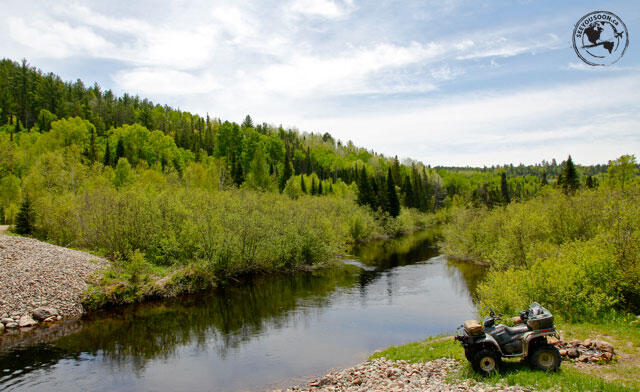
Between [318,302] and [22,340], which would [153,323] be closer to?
[22,340]

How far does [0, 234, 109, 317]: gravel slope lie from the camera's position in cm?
2769

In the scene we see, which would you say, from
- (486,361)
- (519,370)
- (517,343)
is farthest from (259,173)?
(519,370)

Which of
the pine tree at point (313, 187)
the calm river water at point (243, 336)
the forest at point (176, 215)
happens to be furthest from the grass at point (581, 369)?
the pine tree at point (313, 187)

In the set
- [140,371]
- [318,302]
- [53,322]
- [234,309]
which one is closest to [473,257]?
[318,302]

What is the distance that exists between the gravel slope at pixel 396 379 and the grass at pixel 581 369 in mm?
530

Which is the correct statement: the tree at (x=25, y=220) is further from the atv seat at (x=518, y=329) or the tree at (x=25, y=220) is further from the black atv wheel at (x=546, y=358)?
the black atv wheel at (x=546, y=358)

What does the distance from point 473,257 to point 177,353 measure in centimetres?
3899

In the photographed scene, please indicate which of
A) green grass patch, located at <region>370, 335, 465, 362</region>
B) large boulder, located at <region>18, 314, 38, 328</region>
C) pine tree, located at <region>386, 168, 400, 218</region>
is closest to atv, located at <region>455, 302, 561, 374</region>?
green grass patch, located at <region>370, 335, 465, 362</region>

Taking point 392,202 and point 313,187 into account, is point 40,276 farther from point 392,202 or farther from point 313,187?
point 313,187

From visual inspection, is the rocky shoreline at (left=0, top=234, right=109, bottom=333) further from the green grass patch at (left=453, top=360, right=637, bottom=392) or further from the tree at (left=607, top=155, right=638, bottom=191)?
the tree at (left=607, top=155, right=638, bottom=191)

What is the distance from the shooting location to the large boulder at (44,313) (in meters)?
26.7

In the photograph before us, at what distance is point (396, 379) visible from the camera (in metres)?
14.7

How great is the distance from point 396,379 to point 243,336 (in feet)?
42.6

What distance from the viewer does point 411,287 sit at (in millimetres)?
36844
